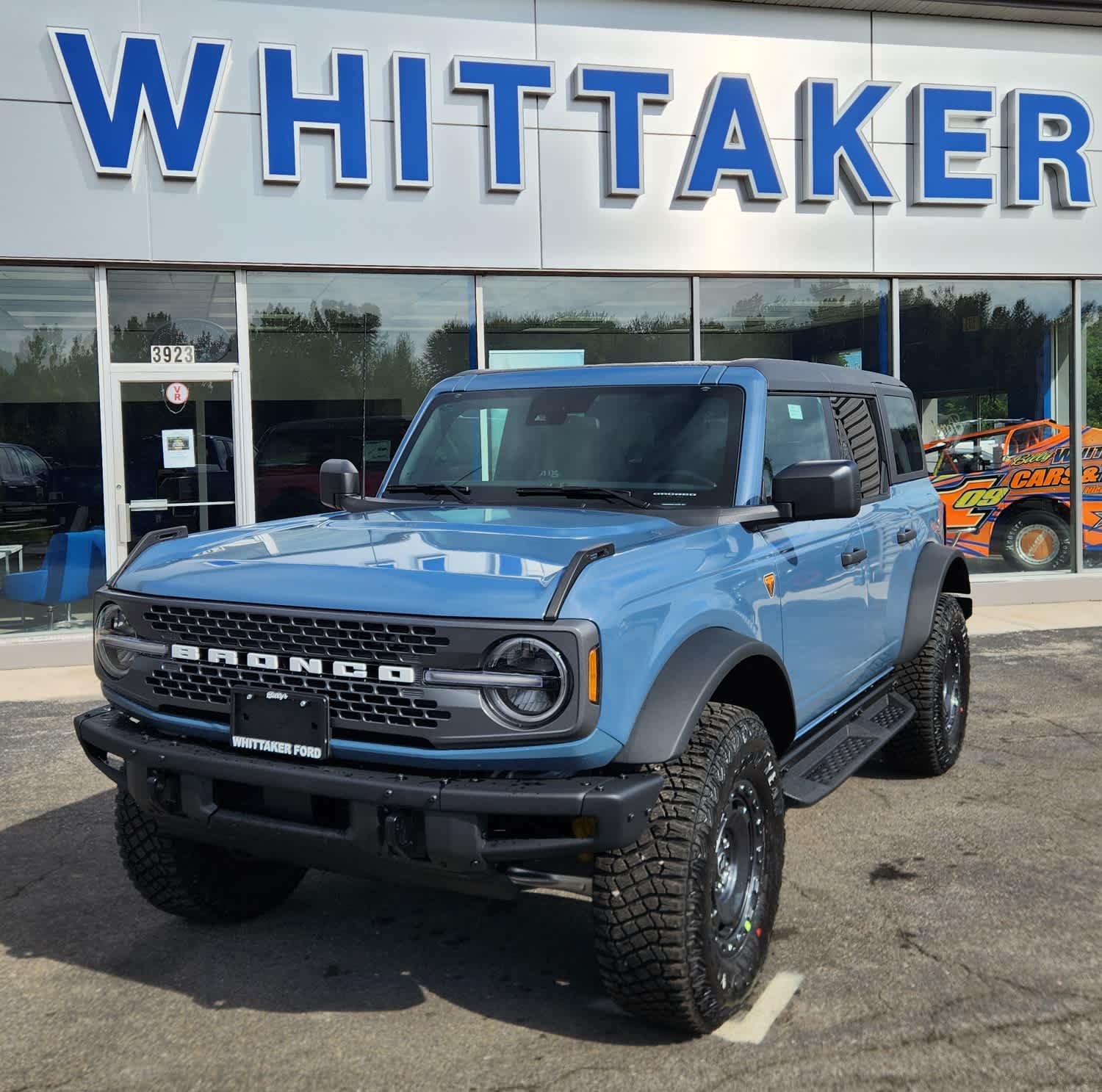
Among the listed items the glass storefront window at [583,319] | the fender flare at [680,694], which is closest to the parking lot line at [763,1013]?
the fender flare at [680,694]

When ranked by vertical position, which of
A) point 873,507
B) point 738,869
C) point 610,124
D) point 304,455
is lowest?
point 738,869

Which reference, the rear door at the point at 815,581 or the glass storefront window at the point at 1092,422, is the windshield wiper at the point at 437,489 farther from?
the glass storefront window at the point at 1092,422

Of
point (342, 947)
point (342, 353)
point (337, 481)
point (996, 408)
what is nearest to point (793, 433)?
point (337, 481)

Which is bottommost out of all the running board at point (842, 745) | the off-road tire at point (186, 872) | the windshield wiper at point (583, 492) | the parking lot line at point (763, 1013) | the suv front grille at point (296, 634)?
the parking lot line at point (763, 1013)

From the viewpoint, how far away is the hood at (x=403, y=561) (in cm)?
303

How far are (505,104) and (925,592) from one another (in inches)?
261

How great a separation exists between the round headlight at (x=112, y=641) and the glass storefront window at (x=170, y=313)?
6912mm

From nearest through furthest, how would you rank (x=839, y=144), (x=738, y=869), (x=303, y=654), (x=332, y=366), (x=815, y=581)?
(x=303, y=654)
(x=738, y=869)
(x=815, y=581)
(x=332, y=366)
(x=839, y=144)

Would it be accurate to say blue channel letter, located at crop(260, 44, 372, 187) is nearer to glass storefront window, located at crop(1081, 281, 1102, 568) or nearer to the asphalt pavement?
the asphalt pavement

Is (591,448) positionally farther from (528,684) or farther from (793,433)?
(528,684)

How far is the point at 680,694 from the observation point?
3.18 meters

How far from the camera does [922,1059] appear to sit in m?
3.09

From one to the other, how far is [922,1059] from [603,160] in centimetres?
898

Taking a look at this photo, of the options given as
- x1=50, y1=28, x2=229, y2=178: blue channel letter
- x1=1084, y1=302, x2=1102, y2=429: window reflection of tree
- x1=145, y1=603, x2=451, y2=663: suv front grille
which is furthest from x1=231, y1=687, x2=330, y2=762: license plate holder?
x1=1084, y1=302, x2=1102, y2=429: window reflection of tree
